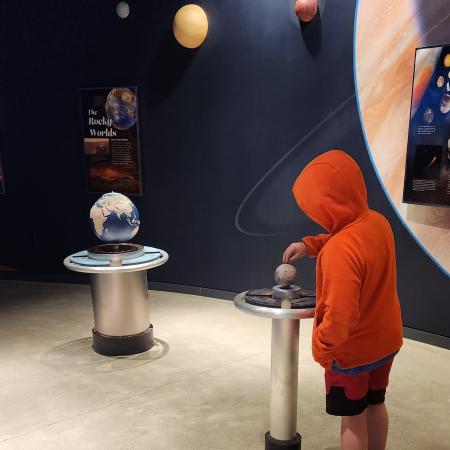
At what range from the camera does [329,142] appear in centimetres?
520

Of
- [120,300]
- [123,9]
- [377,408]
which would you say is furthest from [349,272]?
[123,9]

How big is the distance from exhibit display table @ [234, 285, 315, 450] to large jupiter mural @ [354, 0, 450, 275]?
2.19 meters

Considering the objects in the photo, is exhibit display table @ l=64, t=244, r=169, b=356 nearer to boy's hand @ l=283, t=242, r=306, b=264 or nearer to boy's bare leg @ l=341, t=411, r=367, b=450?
boy's hand @ l=283, t=242, r=306, b=264

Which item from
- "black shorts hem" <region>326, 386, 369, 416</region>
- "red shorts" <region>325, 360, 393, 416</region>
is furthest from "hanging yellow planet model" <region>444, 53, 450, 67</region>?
"black shorts hem" <region>326, 386, 369, 416</region>

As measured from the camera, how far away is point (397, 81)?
4617mm

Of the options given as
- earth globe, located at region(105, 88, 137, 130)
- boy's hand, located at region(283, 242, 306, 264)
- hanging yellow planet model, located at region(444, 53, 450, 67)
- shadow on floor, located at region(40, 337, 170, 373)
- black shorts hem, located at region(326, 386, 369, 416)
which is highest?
hanging yellow planet model, located at region(444, 53, 450, 67)

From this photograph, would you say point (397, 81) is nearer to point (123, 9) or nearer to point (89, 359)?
point (123, 9)

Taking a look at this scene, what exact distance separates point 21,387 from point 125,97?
11.7 ft

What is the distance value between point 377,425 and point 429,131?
2596mm

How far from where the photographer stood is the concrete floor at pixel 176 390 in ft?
10.6

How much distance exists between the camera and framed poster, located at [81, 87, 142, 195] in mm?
6332

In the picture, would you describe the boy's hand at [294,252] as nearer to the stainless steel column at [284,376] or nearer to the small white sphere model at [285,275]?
the small white sphere model at [285,275]

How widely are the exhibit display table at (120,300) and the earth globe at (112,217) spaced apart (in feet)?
0.51

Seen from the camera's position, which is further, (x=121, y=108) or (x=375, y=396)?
(x=121, y=108)
